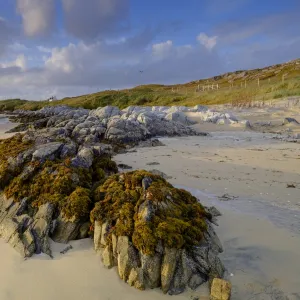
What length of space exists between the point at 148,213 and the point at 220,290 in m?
1.71

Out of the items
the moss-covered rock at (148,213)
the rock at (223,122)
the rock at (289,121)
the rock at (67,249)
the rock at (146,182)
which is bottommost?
the rock at (289,121)

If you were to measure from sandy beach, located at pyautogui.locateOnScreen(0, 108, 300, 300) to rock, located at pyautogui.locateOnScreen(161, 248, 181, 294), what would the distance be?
0.16m

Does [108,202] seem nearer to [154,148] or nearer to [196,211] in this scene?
[196,211]

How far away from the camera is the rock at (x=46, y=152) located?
8422mm

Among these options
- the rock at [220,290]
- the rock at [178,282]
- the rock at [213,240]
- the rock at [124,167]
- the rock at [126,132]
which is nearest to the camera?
the rock at [220,290]

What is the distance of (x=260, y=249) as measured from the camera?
5598 mm

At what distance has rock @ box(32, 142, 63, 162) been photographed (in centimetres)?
842

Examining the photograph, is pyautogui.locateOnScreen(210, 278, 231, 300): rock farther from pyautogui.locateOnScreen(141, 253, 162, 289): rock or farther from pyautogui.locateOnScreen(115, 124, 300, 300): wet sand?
pyautogui.locateOnScreen(141, 253, 162, 289): rock

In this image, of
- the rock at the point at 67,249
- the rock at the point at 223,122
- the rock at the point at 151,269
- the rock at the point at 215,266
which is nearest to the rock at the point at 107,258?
the rock at the point at 151,269

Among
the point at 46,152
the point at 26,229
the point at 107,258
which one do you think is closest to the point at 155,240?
the point at 107,258

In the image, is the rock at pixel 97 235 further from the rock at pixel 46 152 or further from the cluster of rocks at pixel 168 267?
the rock at pixel 46 152

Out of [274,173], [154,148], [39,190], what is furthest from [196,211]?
[154,148]

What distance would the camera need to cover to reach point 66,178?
7.24 m

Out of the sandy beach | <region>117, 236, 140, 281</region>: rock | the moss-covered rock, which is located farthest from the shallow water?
<region>117, 236, 140, 281</region>: rock
